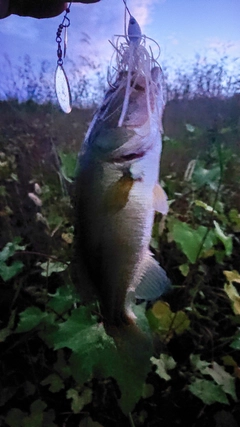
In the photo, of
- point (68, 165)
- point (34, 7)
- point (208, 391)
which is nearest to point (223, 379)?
point (208, 391)

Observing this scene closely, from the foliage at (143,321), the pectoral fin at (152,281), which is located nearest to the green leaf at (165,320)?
the foliage at (143,321)

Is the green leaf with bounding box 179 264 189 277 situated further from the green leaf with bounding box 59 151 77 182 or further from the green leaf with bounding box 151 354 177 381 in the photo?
the green leaf with bounding box 59 151 77 182

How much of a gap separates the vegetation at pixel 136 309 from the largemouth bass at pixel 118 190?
18cm

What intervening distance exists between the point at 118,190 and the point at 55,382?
757 millimetres

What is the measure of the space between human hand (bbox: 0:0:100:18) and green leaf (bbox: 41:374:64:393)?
733 millimetres

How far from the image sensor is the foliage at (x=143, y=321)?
859 mm

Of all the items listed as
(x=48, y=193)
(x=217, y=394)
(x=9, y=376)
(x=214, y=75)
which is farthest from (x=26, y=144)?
(x=217, y=394)

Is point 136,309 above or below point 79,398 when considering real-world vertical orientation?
above

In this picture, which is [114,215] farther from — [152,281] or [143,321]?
[143,321]

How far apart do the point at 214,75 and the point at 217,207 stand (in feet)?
1.19

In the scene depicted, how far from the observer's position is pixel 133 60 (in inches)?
14.1

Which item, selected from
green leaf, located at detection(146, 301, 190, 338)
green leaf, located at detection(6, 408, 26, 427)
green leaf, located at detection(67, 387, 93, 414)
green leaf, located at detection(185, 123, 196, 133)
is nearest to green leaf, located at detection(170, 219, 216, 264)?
green leaf, located at detection(146, 301, 190, 338)

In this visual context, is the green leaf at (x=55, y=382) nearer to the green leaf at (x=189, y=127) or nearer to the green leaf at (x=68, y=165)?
the green leaf at (x=68, y=165)

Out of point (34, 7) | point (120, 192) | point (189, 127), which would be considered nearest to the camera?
point (120, 192)
